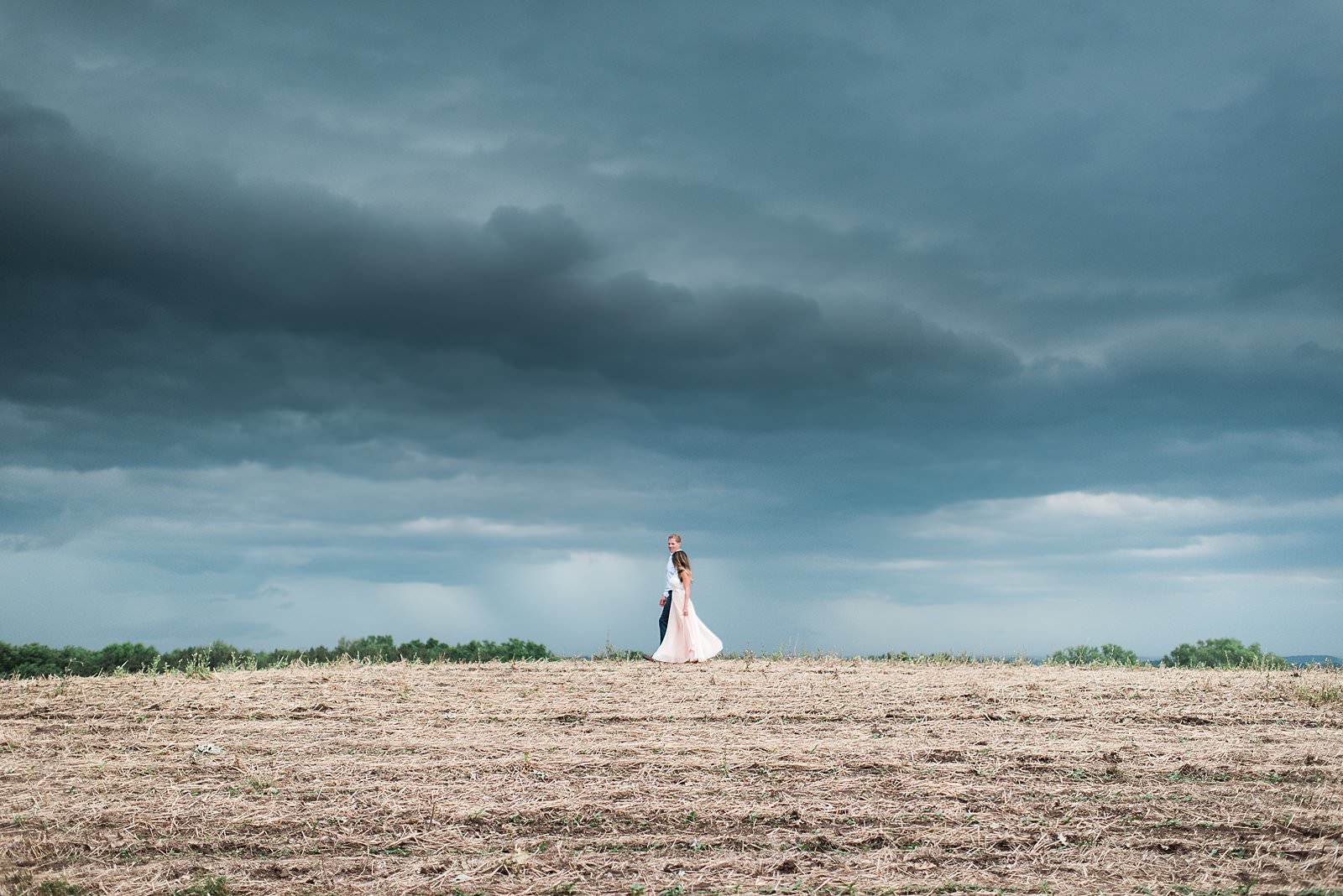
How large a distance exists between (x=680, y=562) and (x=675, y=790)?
1216 centimetres

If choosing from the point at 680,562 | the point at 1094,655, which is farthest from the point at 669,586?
the point at 1094,655

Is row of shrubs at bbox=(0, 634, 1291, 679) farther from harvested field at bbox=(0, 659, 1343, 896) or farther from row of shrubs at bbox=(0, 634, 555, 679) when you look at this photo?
harvested field at bbox=(0, 659, 1343, 896)

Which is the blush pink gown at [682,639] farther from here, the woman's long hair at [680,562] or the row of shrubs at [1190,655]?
the row of shrubs at [1190,655]

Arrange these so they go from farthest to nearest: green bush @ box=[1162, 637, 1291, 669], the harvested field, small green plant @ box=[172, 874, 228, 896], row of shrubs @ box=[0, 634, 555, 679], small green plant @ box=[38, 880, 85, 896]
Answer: green bush @ box=[1162, 637, 1291, 669] < row of shrubs @ box=[0, 634, 555, 679] < the harvested field < small green plant @ box=[38, 880, 85, 896] < small green plant @ box=[172, 874, 228, 896]

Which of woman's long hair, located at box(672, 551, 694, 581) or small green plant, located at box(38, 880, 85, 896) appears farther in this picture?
woman's long hair, located at box(672, 551, 694, 581)

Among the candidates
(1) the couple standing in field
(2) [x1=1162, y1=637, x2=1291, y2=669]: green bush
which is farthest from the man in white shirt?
(2) [x1=1162, y1=637, x2=1291, y2=669]: green bush

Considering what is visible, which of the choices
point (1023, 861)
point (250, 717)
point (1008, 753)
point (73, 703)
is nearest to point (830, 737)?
point (1008, 753)

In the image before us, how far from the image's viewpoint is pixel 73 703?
47.0 feet

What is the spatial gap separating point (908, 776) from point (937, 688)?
6327 mm

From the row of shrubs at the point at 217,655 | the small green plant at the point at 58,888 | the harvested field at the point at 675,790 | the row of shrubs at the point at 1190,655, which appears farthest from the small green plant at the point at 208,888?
the row of shrubs at the point at 1190,655

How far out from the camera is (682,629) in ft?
69.4

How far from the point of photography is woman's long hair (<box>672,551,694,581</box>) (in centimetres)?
2102

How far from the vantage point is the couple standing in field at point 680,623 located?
2103cm

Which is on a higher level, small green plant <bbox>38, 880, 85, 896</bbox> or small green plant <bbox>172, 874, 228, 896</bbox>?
small green plant <bbox>172, 874, 228, 896</bbox>
